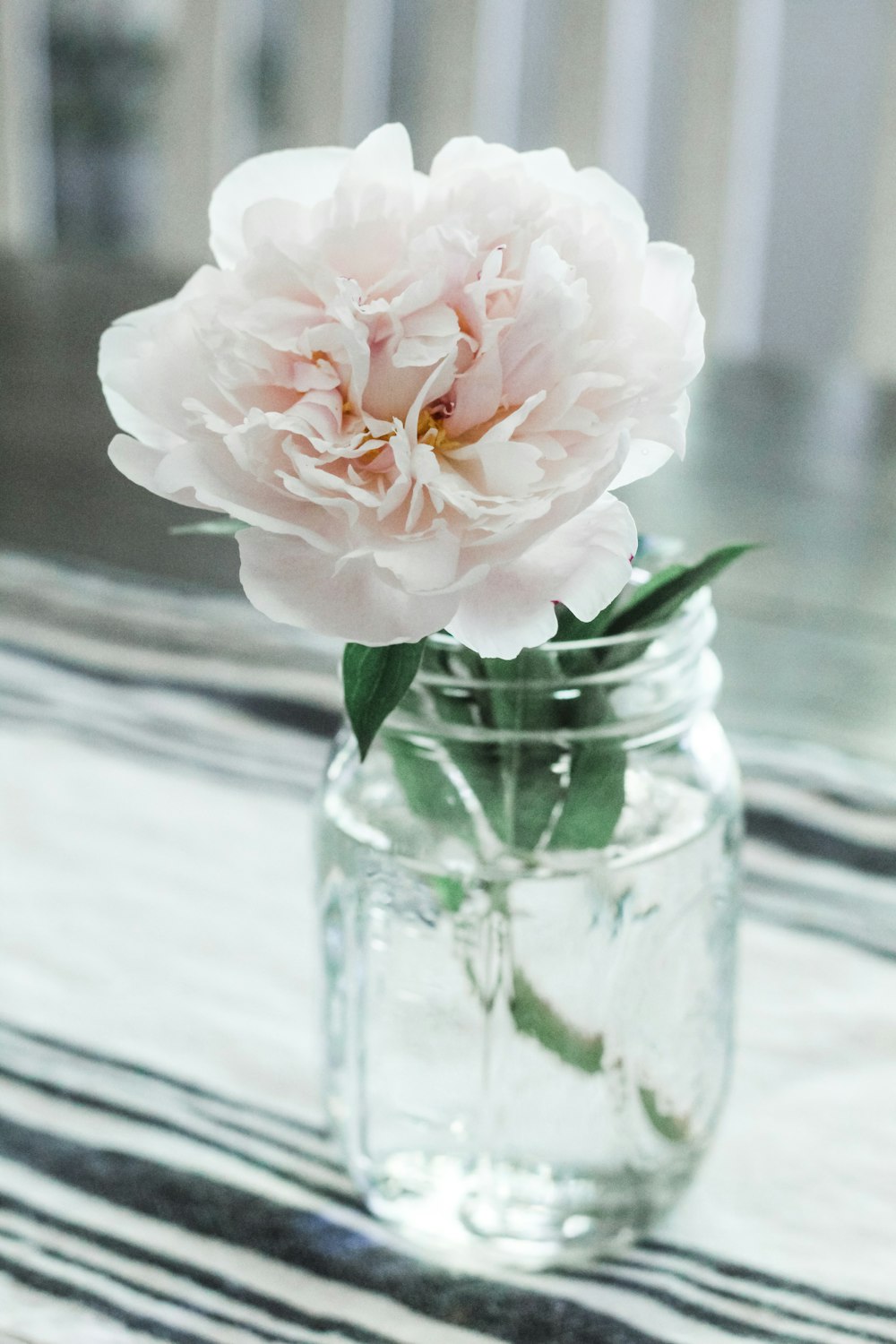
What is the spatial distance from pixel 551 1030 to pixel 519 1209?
56 millimetres

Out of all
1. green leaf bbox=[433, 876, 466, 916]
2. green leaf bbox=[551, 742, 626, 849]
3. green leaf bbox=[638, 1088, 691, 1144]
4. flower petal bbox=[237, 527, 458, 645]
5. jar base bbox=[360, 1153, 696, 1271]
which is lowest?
jar base bbox=[360, 1153, 696, 1271]

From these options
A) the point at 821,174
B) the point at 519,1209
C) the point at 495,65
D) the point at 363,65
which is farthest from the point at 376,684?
the point at 821,174

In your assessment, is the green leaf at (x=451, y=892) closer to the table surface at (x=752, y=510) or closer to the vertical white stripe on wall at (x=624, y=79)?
the table surface at (x=752, y=510)

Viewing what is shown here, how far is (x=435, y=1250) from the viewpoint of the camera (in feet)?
1.54

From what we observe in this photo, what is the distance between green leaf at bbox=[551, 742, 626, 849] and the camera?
427 mm

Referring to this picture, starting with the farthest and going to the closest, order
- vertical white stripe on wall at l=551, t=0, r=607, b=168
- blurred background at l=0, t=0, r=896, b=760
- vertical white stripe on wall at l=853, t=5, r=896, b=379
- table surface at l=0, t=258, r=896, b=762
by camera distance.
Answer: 1. vertical white stripe on wall at l=551, t=0, r=607, b=168
2. vertical white stripe on wall at l=853, t=5, r=896, b=379
3. blurred background at l=0, t=0, r=896, b=760
4. table surface at l=0, t=258, r=896, b=762

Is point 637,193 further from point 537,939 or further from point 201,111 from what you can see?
point 537,939

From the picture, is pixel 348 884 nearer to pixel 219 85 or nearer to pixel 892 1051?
pixel 892 1051

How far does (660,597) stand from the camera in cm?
43

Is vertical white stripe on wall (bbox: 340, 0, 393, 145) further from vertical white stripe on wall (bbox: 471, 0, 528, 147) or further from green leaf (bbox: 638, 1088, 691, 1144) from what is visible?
green leaf (bbox: 638, 1088, 691, 1144)

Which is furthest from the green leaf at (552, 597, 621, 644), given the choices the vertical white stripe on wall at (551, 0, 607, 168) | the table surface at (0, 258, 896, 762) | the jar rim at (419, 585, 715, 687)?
Answer: the vertical white stripe on wall at (551, 0, 607, 168)

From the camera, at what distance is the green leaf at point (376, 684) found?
37 centimetres

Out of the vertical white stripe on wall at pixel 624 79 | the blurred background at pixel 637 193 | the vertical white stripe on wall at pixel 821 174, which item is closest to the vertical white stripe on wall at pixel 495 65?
the blurred background at pixel 637 193

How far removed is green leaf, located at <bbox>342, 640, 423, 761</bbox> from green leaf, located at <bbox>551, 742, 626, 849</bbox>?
0.07 m
